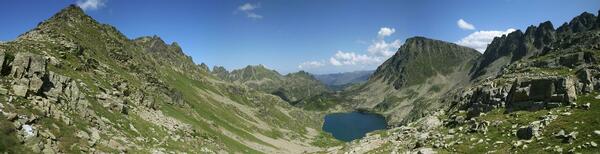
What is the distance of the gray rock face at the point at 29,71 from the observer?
142ft

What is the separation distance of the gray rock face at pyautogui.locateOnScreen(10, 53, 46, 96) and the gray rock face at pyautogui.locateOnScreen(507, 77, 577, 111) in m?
55.4

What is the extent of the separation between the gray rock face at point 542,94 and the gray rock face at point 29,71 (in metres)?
55.4

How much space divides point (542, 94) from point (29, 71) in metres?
58.0

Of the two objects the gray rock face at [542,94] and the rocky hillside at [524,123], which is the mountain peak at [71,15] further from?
the gray rock face at [542,94]

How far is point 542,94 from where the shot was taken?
181 ft

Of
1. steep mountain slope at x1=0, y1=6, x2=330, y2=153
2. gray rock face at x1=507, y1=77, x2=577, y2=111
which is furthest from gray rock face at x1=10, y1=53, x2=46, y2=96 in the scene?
gray rock face at x1=507, y1=77, x2=577, y2=111

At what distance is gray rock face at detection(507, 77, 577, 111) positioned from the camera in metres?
52.2

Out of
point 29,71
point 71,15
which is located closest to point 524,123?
point 29,71

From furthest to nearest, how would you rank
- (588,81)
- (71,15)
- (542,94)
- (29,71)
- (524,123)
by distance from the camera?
(71,15), (542,94), (588,81), (524,123), (29,71)

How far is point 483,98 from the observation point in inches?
2744

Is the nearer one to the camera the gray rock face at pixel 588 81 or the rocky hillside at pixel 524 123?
the rocky hillside at pixel 524 123

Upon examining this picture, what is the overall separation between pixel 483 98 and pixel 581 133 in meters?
31.6

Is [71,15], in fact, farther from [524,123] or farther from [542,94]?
[524,123]

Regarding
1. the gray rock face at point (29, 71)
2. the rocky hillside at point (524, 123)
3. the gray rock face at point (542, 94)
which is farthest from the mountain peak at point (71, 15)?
the gray rock face at point (542, 94)
